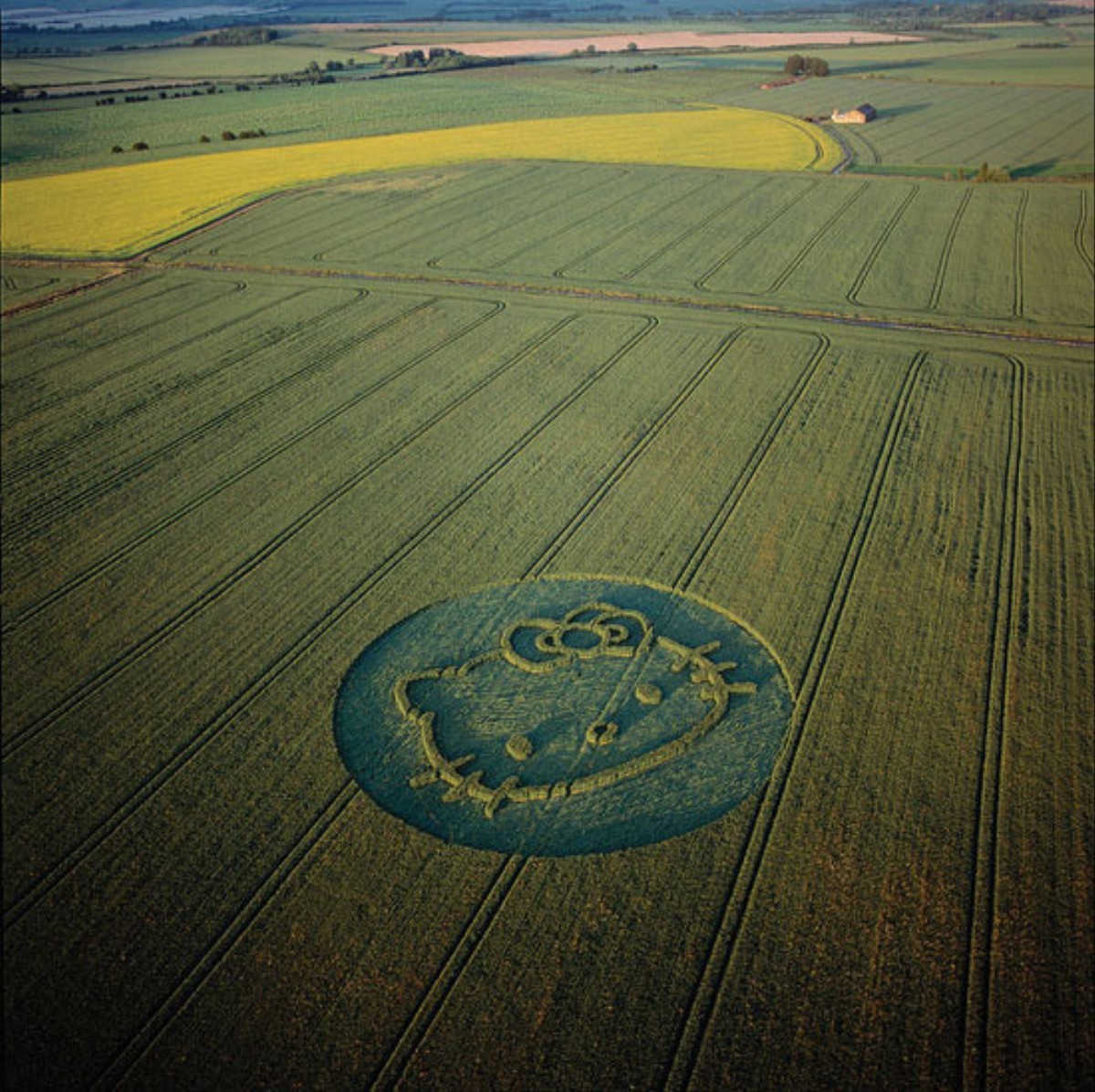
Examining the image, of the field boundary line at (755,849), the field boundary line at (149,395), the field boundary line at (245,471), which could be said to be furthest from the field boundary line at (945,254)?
the field boundary line at (149,395)

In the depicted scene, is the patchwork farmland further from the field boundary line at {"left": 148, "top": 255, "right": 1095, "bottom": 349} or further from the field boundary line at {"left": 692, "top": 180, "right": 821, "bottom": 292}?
the field boundary line at {"left": 692, "top": 180, "right": 821, "bottom": 292}

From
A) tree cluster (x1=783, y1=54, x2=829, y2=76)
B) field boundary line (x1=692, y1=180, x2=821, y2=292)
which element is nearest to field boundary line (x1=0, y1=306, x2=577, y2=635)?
field boundary line (x1=692, y1=180, x2=821, y2=292)

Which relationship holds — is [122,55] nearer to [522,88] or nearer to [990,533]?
[522,88]

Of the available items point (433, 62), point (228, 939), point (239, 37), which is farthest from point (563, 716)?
point (239, 37)

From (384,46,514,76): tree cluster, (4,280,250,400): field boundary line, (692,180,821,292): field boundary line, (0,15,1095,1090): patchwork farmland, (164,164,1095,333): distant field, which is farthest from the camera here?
(384,46,514,76): tree cluster

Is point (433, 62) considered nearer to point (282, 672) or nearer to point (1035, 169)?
point (1035, 169)
